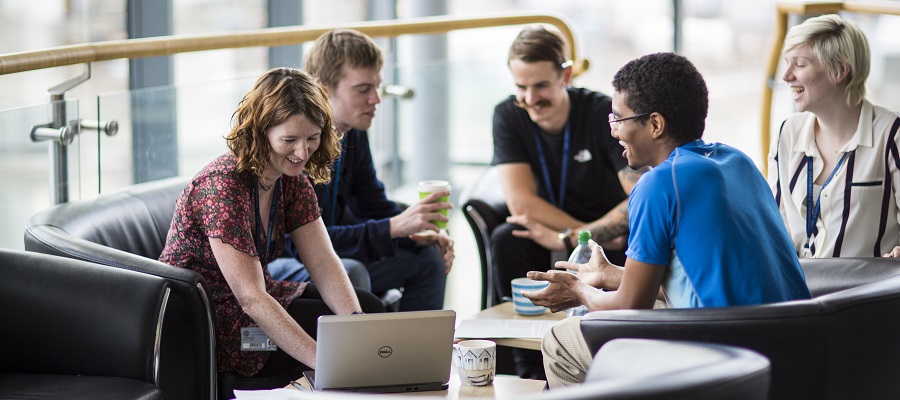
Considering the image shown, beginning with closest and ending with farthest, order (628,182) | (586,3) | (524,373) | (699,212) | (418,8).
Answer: (699,212) → (524,373) → (628,182) → (418,8) → (586,3)

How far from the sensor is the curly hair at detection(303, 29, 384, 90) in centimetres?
355

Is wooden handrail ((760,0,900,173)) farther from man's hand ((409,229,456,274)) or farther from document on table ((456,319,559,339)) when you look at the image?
document on table ((456,319,559,339))

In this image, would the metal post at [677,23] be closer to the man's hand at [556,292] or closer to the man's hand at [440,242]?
the man's hand at [440,242]

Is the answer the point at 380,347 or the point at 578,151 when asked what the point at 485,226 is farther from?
the point at 380,347

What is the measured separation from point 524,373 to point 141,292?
140 centimetres

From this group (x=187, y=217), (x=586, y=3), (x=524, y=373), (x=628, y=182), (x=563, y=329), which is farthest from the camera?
(x=586, y=3)

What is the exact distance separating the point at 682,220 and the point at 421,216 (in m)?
1.41

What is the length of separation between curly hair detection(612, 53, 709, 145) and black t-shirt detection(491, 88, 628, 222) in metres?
1.62

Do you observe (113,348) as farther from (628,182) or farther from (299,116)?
(628,182)

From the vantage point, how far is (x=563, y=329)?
101 inches

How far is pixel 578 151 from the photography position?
4113 mm

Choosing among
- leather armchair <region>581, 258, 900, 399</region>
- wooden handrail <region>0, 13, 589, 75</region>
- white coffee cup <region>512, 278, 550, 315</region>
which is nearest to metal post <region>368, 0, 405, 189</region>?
wooden handrail <region>0, 13, 589, 75</region>

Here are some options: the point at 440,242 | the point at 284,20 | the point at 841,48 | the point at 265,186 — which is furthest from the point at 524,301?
the point at 284,20

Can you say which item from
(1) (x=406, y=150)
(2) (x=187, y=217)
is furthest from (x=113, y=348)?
(1) (x=406, y=150)
